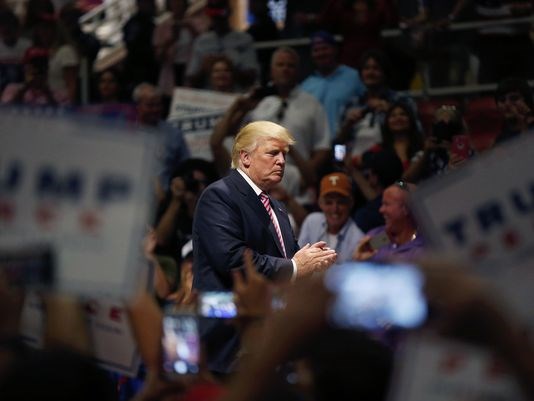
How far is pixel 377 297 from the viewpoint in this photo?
3.48 m

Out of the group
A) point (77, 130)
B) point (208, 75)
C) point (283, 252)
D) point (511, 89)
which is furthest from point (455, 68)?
point (77, 130)

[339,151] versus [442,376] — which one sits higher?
[442,376]

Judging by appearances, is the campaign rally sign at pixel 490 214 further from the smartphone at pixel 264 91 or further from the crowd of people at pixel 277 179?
the smartphone at pixel 264 91

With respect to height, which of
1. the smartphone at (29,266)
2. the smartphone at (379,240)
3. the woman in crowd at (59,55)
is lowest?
the woman in crowd at (59,55)

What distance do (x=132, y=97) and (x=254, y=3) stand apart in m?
1.72

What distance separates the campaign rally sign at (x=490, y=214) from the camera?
371cm

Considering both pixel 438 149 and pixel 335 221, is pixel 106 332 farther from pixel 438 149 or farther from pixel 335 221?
pixel 438 149

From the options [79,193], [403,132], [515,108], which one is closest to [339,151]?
[403,132]

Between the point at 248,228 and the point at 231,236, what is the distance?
11cm

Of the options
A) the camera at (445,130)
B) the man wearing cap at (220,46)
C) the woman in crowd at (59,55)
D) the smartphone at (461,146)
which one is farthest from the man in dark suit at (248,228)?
the woman in crowd at (59,55)

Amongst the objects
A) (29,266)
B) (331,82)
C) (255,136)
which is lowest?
(331,82)

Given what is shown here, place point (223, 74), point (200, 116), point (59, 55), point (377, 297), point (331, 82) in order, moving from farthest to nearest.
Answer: point (59, 55) → point (223, 74) → point (331, 82) → point (200, 116) → point (377, 297)

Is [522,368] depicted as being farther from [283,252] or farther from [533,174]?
[283,252]

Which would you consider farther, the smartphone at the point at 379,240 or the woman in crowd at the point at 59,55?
the woman in crowd at the point at 59,55
